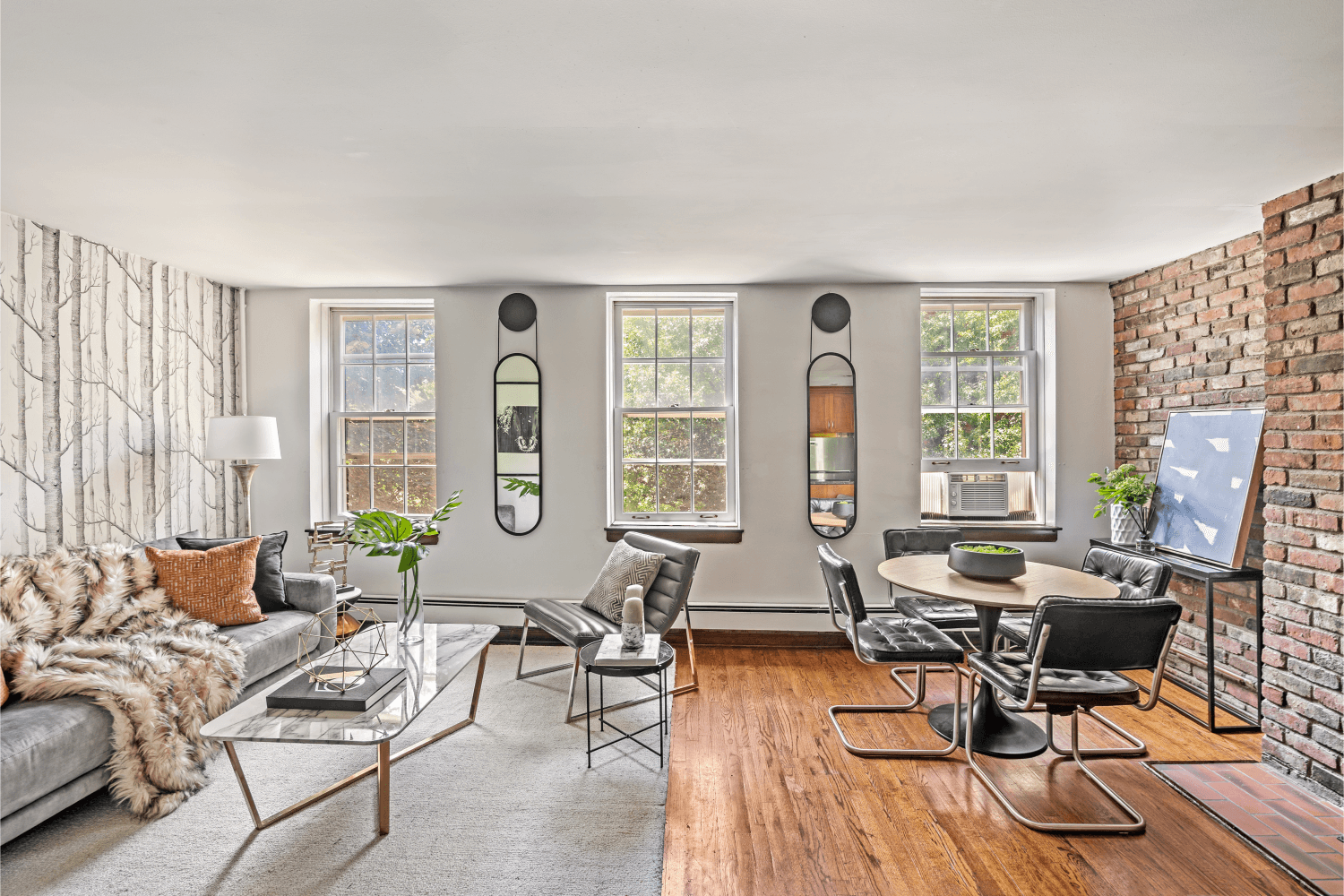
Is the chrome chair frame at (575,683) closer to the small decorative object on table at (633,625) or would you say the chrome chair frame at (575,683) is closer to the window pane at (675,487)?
the small decorative object on table at (633,625)

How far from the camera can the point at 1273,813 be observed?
2.53m

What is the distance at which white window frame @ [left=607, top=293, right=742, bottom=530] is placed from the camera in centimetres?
473

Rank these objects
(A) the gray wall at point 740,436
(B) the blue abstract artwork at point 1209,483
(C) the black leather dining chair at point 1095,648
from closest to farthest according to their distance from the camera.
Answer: (C) the black leather dining chair at point 1095,648 → (B) the blue abstract artwork at point 1209,483 → (A) the gray wall at point 740,436

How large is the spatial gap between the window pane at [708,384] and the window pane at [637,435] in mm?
378

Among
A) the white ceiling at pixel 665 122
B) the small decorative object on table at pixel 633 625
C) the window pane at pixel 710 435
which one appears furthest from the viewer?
the window pane at pixel 710 435

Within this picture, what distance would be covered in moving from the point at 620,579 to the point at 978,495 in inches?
103

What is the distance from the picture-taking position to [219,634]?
3.29m

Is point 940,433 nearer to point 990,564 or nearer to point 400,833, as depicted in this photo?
point 990,564

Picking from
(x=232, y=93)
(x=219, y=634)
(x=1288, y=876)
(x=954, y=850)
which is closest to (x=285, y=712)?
(x=219, y=634)

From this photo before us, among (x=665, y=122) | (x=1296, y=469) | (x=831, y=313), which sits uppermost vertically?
(x=665, y=122)

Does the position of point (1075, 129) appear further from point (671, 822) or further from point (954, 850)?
point (671, 822)

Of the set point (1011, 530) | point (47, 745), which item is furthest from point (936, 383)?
point (47, 745)

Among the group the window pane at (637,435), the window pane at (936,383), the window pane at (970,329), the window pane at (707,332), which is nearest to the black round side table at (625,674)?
the window pane at (637,435)

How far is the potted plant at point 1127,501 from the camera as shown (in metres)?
3.87
